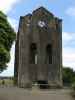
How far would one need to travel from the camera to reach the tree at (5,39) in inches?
1091

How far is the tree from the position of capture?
2772cm

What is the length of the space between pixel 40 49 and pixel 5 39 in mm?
12183

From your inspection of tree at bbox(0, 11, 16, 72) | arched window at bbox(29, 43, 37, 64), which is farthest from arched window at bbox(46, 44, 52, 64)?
tree at bbox(0, 11, 16, 72)

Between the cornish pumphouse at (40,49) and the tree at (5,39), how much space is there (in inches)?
396

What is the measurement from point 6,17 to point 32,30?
1132cm

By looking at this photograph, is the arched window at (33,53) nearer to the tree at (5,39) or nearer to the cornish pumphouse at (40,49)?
the cornish pumphouse at (40,49)

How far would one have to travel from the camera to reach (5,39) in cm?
2816

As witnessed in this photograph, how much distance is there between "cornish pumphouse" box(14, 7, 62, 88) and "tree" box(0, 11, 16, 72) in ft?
33.0

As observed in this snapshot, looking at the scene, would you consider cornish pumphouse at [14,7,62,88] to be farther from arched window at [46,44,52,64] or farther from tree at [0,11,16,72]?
tree at [0,11,16,72]

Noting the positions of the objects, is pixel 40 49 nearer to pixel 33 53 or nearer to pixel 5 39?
pixel 33 53

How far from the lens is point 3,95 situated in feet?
86.0

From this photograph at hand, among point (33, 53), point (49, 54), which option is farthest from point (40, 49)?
point (49, 54)

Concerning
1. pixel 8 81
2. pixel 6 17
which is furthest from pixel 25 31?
pixel 6 17

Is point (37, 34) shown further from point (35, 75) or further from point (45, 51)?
point (35, 75)
